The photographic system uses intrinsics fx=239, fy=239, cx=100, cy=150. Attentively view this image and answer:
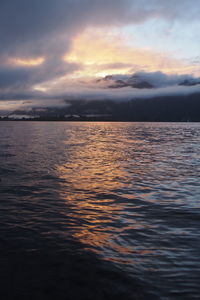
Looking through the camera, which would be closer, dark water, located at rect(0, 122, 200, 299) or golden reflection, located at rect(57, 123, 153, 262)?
dark water, located at rect(0, 122, 200, 299)

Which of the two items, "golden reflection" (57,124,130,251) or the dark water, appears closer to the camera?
the dark water

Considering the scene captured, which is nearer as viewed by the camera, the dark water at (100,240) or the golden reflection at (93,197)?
the dark water at (100,240)

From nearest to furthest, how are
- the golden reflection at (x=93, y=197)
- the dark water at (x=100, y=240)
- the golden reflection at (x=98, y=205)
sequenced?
the dark water at (x=100, y=240), the golden reflection at (x=98, y=205), the golden reflection at (x=93, y=197)

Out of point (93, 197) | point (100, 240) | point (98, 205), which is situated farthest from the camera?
point (93, 197)

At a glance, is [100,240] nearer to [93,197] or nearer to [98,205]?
[98,205]

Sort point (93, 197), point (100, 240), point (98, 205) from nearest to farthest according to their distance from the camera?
point (100, 240) → point (98, 205) → point (93, 197)

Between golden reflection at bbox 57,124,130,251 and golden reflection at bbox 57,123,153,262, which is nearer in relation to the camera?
golden reflection at bbox 57,123,153,262

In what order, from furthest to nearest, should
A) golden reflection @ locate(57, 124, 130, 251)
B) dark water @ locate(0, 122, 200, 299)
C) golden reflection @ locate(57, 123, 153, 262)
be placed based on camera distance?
1. golden reflection @ locate(57, 124, 130, 251)
2. golden reflection @ locate(57, 123, 153, 262)
3. dark water @ locate(0, 122, 200, 299)

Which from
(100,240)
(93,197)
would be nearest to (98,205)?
(93,197)

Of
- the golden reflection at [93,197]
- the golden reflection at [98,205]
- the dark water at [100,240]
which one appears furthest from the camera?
the golden reflection at [93,197]

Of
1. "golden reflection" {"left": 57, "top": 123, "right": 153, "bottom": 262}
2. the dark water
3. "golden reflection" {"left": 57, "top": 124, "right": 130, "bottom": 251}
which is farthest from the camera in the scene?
"golden reflection" {"left": 57, "top": 124, "right": 130, "bottom": 251}

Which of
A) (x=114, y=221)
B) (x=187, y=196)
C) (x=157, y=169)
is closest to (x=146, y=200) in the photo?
(x=187, y=196)

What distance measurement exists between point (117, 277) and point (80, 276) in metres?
1.05

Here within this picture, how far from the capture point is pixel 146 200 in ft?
46.1
